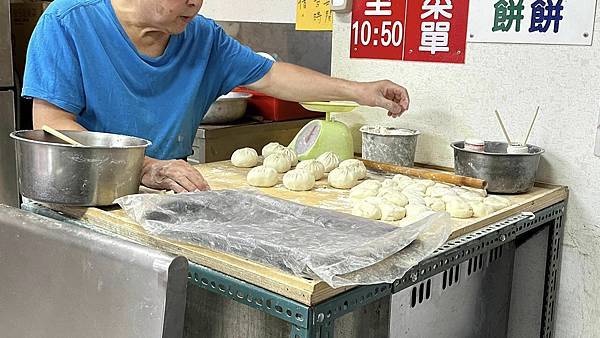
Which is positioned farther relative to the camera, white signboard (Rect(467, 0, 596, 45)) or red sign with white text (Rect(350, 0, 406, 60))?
red sign with white text (Rect(350, 0, 406, 60))

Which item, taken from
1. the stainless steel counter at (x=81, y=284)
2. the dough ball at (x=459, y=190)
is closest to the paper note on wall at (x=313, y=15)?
the dough ball at (x=459, y=190)

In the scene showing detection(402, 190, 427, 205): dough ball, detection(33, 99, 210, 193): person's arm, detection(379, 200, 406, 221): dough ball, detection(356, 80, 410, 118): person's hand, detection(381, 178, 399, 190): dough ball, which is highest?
detection(356, 80, 410, 118): person's hand

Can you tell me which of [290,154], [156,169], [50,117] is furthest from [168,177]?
[290,154]

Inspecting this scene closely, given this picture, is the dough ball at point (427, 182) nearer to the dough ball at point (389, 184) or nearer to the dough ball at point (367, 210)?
the dough ball at point (389, 184)

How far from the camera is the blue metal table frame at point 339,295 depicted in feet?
3.77

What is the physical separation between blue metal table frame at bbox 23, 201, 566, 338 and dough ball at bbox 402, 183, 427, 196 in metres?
0.25

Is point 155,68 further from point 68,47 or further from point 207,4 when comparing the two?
point 207,4

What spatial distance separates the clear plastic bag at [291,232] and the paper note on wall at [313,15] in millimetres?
1361

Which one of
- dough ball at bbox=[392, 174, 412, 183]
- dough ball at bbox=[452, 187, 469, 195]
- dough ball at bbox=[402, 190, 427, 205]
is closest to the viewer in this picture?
dough ball at bbox=[402, 190, 427, 205]

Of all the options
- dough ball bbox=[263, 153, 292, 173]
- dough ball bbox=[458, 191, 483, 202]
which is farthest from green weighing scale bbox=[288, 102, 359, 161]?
dough ball bbox=[458, 191, 483, 202]

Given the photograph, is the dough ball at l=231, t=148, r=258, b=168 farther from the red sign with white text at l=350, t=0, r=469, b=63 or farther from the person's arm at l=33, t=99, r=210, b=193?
the red sign with white text at l=350, t=0, r=469, b=63

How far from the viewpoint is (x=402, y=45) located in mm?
2283

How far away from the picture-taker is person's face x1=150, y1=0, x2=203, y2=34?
67.4 inches

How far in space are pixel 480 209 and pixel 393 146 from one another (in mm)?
566
